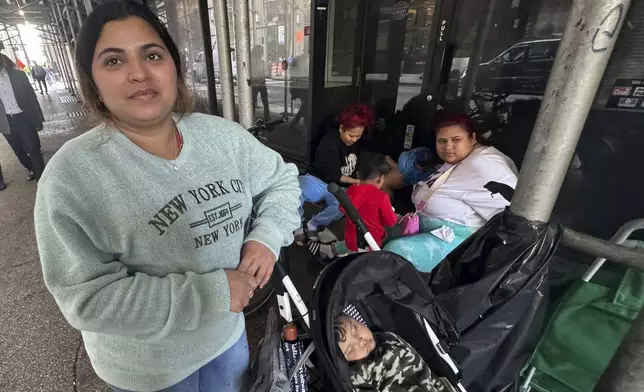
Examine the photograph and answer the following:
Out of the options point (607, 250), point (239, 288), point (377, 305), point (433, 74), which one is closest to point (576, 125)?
point (607, 250)

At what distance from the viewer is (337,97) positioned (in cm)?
449

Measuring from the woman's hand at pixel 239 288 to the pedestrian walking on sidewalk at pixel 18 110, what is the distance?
17.3ft

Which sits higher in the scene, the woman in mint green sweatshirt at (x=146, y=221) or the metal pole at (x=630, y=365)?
the woman in mint green sweatshirt at (x=146, y=221)

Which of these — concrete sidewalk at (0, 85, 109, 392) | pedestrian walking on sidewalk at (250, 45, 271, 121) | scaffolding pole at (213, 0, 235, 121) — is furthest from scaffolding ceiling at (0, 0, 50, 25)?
scaffolding pole at (213, 0, 235, 121)

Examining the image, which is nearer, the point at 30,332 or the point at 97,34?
the point at 97,34

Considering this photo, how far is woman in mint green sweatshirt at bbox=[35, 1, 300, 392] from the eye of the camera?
76cm

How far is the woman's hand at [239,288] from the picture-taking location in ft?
2.96

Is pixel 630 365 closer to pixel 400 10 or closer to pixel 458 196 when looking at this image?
pixel 458 196

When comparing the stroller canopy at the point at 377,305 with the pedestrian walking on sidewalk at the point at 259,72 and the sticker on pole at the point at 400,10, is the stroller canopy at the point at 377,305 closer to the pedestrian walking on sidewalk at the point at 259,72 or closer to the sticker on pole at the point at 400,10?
the sticker on pole at the point at 400,10

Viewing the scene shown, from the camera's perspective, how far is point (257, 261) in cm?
104

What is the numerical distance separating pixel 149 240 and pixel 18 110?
5199mm

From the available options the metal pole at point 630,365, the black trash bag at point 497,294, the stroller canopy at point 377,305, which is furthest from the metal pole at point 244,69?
the metal pole at point 630,365

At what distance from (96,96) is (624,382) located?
1863 millimetres

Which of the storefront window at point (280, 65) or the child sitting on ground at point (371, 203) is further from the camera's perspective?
the storefront window at point (280, 65)
